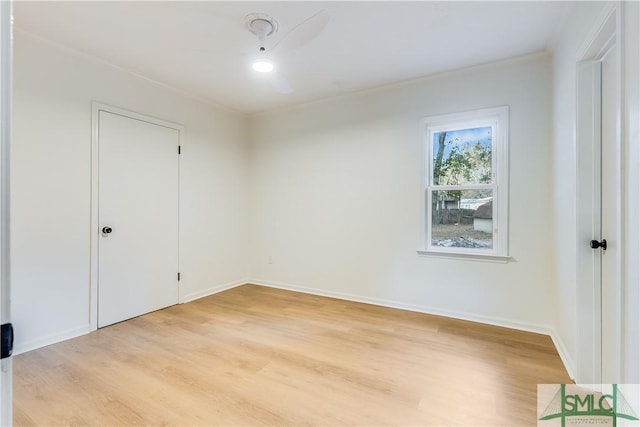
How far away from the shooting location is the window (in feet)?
9.96

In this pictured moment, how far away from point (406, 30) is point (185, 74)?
89.4 inches

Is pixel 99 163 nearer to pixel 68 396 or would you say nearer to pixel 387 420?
pixel 68 396

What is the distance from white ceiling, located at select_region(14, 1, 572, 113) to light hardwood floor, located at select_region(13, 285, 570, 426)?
2606 millimetres

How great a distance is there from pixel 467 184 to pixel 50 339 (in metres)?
4.19

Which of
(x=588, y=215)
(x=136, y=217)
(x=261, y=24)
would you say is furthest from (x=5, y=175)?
(x=136, y=217)

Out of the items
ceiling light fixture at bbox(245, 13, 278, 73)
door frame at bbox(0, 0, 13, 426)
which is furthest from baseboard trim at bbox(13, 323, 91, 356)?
ceiling light fixture at bbox(245, 13, 278, 73)

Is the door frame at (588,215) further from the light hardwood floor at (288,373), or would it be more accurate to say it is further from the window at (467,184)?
the window at (467,184)

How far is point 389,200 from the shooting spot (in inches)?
141

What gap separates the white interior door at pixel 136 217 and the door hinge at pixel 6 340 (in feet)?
9.46

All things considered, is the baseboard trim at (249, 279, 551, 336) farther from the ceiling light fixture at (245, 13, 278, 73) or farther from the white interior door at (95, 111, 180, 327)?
the ceiling light fixture at (245, 13, 278, 73)

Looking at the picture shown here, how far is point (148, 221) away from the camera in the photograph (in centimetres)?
340

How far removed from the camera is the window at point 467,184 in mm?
3035

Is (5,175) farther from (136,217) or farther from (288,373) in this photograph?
(136,217)

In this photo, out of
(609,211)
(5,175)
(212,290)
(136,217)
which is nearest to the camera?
(5,175)
